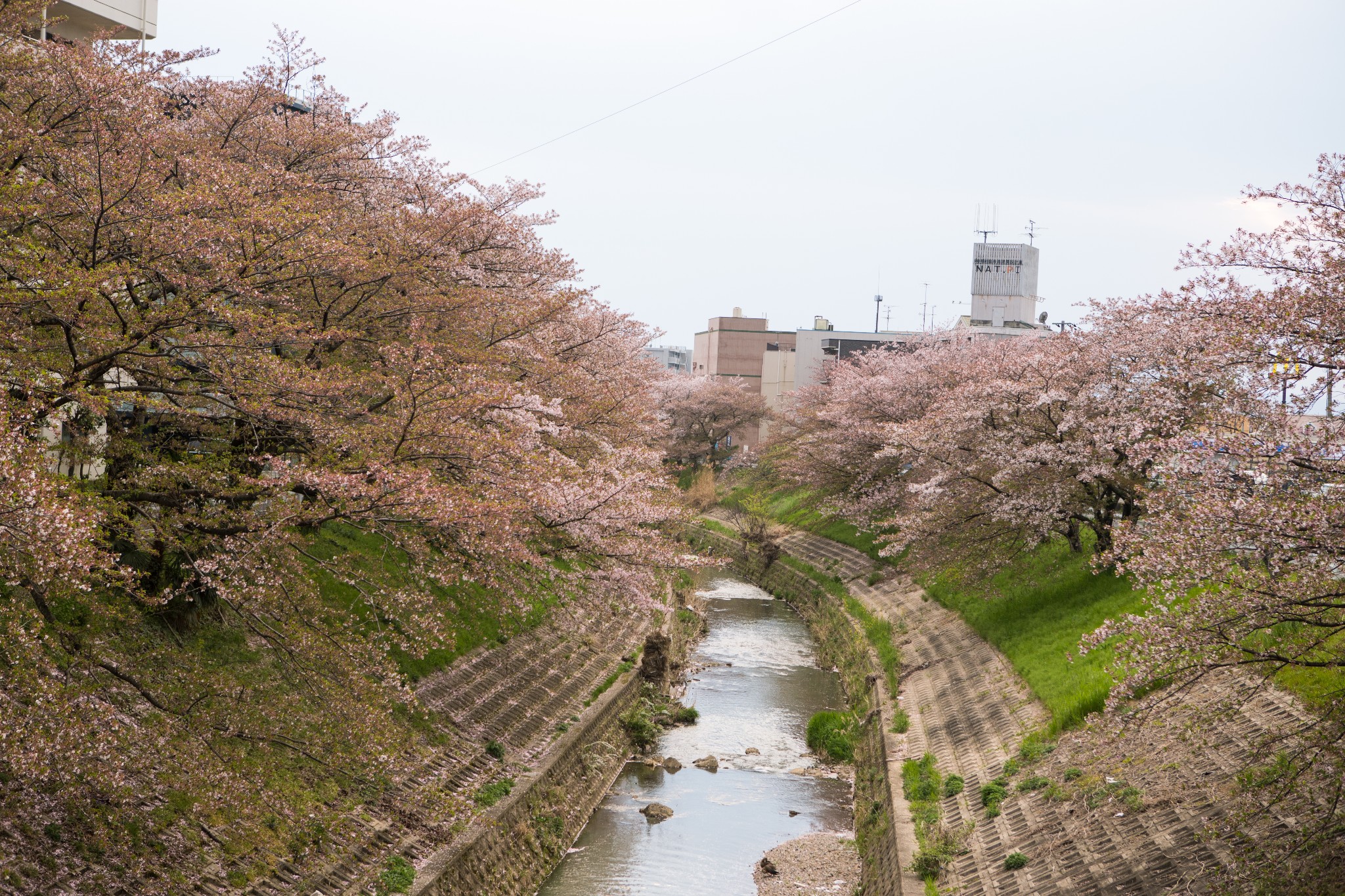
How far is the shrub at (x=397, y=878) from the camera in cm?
957

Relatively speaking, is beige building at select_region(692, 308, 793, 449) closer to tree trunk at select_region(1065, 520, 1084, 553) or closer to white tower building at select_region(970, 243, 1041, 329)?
white tower building at select_region(970, 243, 1041, 329)

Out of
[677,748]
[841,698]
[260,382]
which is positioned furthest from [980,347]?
[260,382]

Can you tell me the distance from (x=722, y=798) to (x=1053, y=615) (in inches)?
273

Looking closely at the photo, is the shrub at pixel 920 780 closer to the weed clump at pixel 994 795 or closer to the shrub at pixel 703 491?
the weed clump at pixel 994 795

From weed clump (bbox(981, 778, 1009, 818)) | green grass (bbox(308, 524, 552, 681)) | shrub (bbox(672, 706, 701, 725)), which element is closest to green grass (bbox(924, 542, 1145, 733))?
weed clump (bbox(981, 778, 1009, 818))

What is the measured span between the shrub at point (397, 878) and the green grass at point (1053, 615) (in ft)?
27.4

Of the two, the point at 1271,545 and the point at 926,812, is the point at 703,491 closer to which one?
the point at 926,812

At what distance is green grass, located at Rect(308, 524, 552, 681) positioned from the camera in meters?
14.5

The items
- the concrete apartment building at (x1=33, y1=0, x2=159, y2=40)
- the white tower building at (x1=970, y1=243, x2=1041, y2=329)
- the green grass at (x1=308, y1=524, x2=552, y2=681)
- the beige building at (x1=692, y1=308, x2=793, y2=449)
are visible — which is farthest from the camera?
the beige building at (x1=692, y1=308, x2=793, y2=449)

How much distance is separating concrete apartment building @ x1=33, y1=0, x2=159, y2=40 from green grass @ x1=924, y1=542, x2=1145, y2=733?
19732 millimetres

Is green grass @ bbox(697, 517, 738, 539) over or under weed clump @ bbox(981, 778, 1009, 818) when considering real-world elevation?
over

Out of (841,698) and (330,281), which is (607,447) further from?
(841,698)

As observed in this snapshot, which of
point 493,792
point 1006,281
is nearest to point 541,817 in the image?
point 493,792

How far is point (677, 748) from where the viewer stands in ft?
61.1
